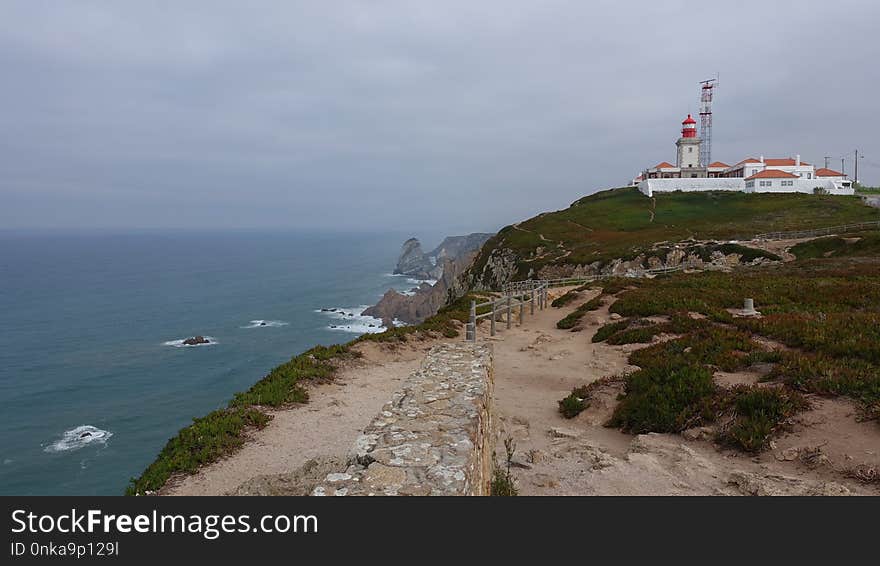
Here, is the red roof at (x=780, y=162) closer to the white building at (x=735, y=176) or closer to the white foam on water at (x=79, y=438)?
the white building at (x=735, y=176)

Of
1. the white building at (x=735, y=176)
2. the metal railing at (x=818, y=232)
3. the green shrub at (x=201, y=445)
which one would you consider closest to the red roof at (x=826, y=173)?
the white building at (x=735, y=176)

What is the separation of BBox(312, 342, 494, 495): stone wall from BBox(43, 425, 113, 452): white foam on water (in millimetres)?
39612

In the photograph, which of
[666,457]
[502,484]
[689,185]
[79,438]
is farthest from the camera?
[689,185]

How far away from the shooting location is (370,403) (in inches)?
434

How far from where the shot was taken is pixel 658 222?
68.1 m

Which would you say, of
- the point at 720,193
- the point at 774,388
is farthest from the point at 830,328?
the point at 720,193

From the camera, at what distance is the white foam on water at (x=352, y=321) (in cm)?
7325

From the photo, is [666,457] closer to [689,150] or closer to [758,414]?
[758,414]

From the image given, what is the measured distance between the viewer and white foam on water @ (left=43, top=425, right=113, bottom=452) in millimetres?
35594

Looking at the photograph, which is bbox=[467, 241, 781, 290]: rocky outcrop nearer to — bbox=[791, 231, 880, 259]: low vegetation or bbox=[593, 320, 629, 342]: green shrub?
bbox=[791, 231, 880, 259]: low vegetation

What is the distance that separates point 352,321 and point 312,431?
71.6 m

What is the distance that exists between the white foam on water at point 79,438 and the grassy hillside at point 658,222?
3985cm
